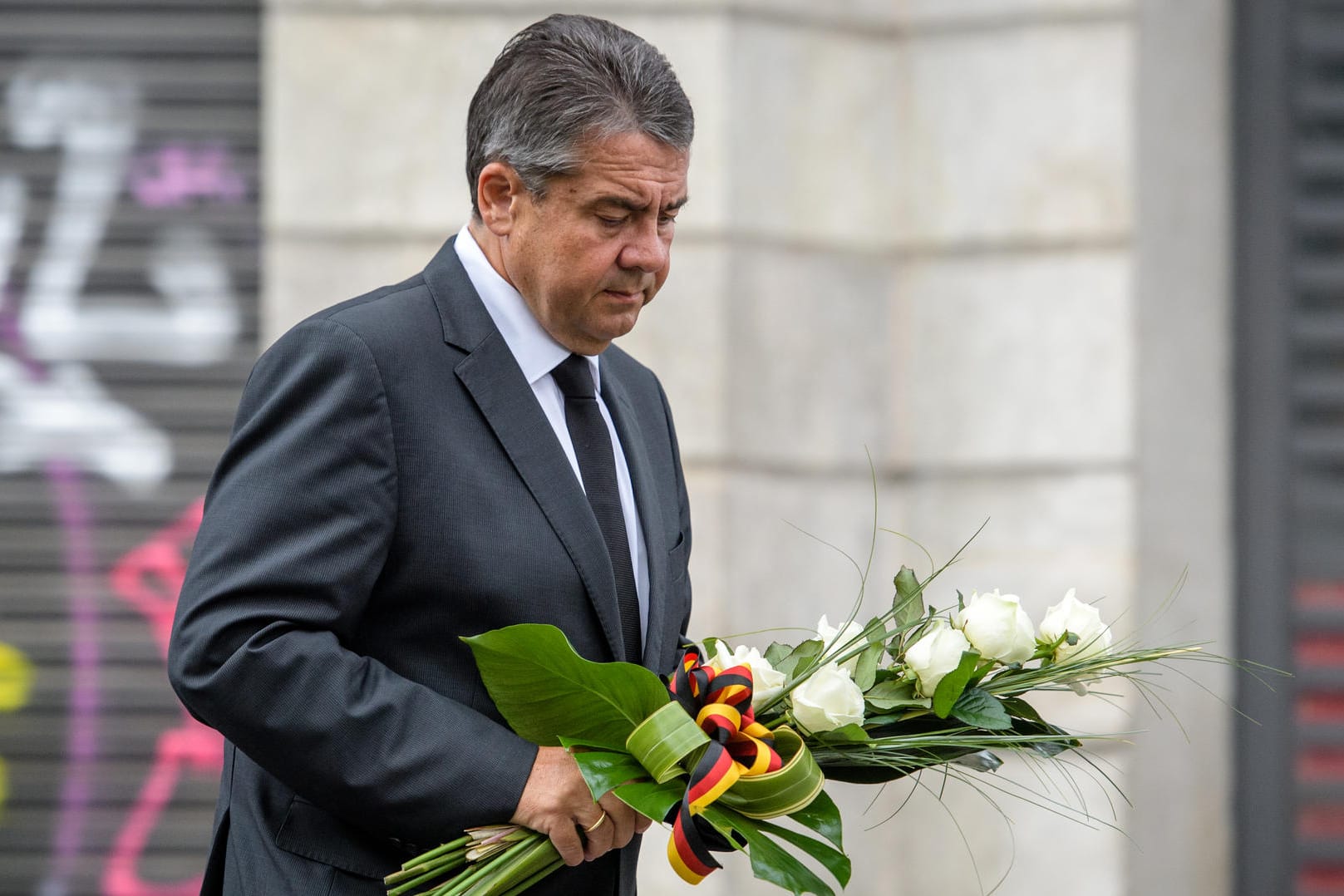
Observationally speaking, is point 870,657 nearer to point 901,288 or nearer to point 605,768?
point 605,768

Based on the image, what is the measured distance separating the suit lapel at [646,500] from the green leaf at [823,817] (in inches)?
12.9

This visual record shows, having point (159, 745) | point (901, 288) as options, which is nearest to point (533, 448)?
point (901, 288)

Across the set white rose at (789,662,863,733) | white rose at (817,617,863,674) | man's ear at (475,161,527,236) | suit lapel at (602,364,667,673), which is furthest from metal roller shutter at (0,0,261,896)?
white rose at (789,662,863,733)

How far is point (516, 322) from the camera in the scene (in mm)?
2285

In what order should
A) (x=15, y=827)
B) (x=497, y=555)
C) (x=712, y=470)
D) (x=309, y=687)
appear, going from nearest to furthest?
1. (x=309, y=687)
2. (x=497, y=555)
3. (x=712, y=470)
4. (x=15, y=827)

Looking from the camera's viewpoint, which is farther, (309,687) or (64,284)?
(64,284)

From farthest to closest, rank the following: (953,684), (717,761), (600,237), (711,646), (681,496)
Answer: (681,496)
(711,646)
(600,237)
(953,684)
(717,761)

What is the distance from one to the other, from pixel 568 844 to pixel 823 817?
344mm

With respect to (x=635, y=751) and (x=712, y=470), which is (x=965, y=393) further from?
(x=635, y=751)

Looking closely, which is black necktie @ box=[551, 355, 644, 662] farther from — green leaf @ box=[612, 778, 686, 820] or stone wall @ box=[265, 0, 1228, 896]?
stone wall @ box=[265, 0, 1228, 896]

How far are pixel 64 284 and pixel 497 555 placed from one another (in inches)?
129

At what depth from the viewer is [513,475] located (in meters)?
2.16

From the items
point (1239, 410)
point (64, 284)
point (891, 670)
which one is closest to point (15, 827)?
point (64, 284)

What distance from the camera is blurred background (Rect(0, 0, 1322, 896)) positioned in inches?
178
